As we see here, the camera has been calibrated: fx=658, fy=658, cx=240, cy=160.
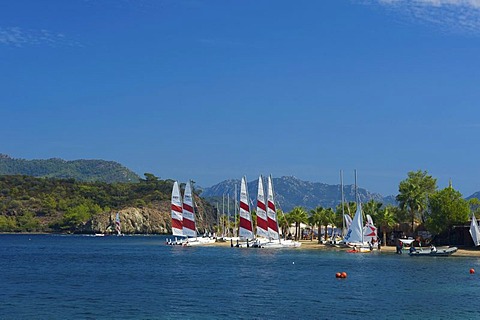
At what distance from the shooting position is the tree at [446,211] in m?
97.1

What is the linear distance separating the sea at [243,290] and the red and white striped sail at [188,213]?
3544 centimetres

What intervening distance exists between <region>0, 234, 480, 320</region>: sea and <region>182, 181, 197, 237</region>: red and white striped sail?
3544 centimetres

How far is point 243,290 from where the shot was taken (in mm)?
50531

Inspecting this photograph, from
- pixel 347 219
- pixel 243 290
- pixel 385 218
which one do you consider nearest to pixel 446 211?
pixel 385 218

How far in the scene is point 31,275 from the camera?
Result: 209ft

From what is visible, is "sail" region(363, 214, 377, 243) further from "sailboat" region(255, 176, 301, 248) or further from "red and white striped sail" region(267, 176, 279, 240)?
"red and white striped sail" region(267, 176, 279, 240)

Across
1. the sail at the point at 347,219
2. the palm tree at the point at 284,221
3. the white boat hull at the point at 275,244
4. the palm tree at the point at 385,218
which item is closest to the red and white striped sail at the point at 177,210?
the white boat hull at the point at 275,244

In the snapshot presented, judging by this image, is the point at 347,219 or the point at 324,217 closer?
the point at 347,219

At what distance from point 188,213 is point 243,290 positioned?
67.8 metres

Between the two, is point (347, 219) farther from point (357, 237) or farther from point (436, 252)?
point (436, 252)

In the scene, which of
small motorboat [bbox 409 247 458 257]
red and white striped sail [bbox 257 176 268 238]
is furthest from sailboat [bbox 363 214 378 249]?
red and white striped sail [bbox 257 176 268 238]

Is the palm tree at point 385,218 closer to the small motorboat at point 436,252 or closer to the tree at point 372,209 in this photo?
the tree at point 372,209

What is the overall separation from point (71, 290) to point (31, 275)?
16009mm

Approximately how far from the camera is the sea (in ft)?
127
